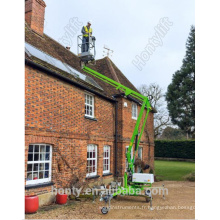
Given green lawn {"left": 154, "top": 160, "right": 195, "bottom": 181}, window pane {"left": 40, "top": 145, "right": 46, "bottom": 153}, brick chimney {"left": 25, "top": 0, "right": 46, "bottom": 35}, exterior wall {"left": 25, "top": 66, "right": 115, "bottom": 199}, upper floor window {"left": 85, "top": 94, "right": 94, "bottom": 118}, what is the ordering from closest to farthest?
exterior wall {"left": 25, "top": 66, "right": 115, "bottom": 199}, window pane {"left": 40, "top": 145, "right": 46, "bottom": 153}, upper floor window {"left": 85, "top": 94, "right": 94, "bottom": 118}, brick chimney {"left": 25, "top": 0, "right": 46, "bottom": 35}, green lawn {"left": 154, "top": 160, "right": 195, "bottom": 181}

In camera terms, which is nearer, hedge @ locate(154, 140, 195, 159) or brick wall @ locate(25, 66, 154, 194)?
brick wall @ locate(25, 66, 154, 194)

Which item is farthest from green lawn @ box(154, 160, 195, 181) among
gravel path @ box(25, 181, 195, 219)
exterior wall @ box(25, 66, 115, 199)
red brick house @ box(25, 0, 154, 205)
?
exterior wall @ box(25, 66, 115, 199)

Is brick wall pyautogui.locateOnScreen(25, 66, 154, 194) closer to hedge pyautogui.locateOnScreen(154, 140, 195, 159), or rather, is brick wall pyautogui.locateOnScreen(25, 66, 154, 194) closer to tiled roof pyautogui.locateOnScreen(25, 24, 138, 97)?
tiled roof pyautogui.locateOnScreen(25, 24, 138, 97)

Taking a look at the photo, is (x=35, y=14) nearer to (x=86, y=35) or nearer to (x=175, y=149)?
(x=86, y=35)

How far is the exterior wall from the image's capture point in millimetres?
8070

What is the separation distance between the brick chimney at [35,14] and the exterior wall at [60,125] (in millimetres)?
5558

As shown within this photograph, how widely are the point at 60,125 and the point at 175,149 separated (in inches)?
1116

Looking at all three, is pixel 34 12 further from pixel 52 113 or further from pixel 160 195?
pixel 160 195

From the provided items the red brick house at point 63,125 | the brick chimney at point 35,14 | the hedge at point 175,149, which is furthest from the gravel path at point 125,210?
the hedge at point 175,149

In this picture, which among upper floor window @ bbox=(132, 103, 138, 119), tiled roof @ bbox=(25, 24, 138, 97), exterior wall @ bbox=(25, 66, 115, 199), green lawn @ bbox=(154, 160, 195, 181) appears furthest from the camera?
green lawn @ bbox=(154, 160, 195, 181)

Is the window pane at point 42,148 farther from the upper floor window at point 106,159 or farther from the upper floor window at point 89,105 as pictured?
the upper floor window at point 106,159

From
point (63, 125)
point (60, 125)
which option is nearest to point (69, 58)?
point (63, 125)

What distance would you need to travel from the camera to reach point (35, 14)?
13.1m

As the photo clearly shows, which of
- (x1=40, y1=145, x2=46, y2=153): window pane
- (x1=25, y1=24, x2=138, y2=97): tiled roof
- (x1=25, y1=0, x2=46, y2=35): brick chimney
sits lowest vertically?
(x1=40, y1=145, x2=46, y2=153): window pane
